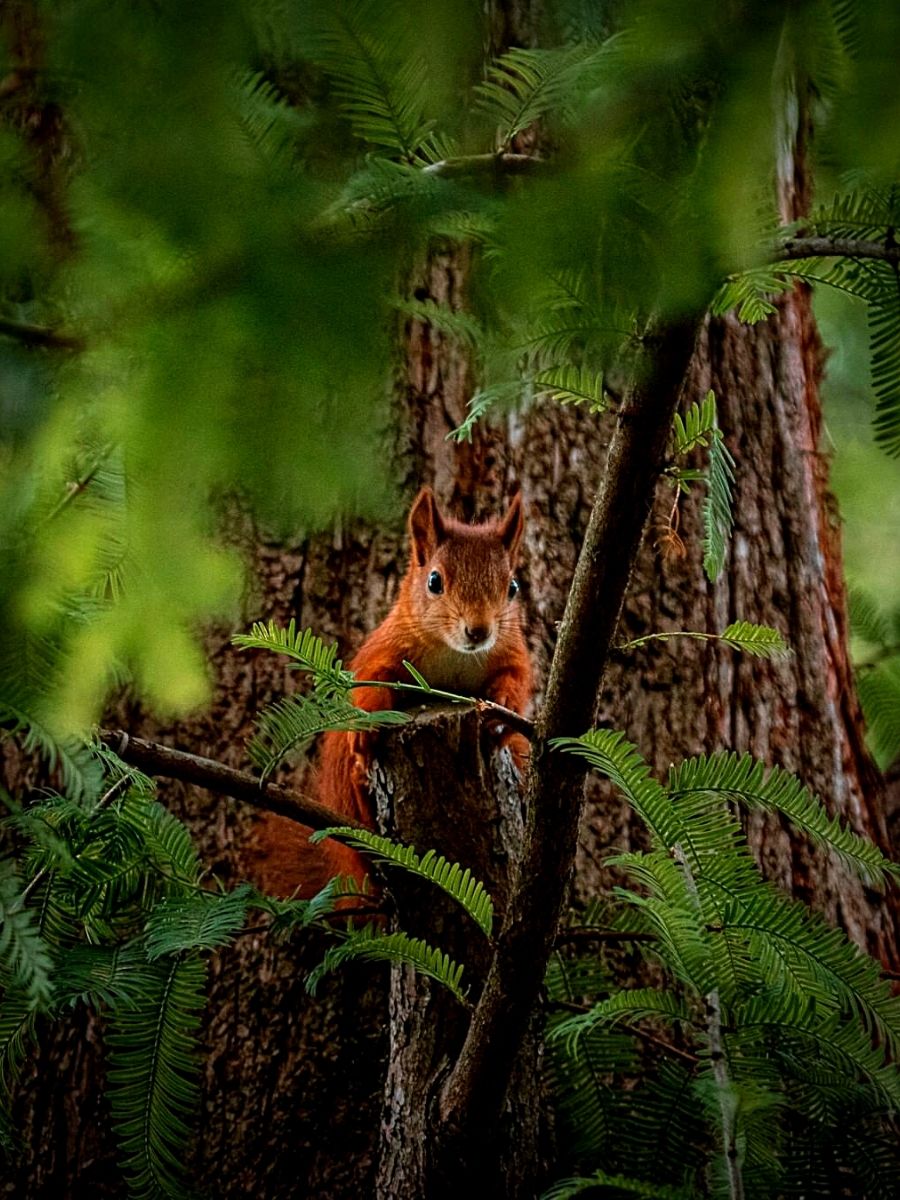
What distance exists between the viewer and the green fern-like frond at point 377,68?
898 millimetres

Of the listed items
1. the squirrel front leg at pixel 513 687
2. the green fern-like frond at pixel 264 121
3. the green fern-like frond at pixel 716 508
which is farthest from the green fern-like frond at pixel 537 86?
the squirrel front leg at pixel 513 687

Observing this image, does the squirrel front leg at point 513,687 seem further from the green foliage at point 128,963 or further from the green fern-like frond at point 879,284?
the green fern-like frond at point 879,284

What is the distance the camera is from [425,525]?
2395mm

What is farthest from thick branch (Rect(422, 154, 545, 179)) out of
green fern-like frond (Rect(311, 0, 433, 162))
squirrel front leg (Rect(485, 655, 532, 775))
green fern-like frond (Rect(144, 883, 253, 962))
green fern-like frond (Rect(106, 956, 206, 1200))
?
squirrel front leg (Rect(485, 655, 532, 775))

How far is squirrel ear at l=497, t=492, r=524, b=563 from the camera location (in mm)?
2295

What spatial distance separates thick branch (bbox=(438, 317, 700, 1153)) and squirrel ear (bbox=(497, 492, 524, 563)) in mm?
892

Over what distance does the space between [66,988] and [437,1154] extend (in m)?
0.56

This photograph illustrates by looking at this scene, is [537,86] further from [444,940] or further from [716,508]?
[444,940]

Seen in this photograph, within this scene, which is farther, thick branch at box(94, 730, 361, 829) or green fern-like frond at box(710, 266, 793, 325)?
thick branch at box(94, 730, 361, 829)

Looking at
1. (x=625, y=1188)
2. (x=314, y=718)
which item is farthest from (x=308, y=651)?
(x=625, y=1188)

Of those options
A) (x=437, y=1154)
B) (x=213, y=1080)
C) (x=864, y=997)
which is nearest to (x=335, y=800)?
(x=213, y=1080)

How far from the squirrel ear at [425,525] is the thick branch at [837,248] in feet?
4.23

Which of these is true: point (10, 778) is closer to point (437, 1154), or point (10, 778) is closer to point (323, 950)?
point (323, 950)

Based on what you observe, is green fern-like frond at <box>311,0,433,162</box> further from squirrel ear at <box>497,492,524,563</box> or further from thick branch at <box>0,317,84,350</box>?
squirrel ear at <box>497,492,524,563</box>
